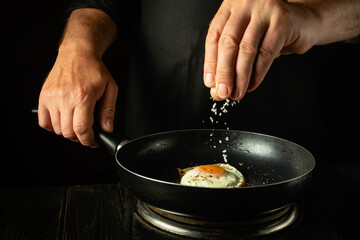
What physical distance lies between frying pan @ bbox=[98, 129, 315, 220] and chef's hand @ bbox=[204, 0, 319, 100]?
32 centimetres

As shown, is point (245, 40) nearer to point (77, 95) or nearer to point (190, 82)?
point (77, 95)

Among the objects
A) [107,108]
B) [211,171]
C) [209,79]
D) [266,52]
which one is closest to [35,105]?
[107,108]

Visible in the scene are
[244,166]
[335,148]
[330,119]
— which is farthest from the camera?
[335,148]

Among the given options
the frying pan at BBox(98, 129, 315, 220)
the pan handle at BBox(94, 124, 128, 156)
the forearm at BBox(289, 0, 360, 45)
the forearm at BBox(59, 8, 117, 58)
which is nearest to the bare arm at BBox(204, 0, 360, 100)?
the forearm at BBox(289, 0, 360, 45)

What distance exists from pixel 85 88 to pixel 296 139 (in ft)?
4.18

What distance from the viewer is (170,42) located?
1862 mm

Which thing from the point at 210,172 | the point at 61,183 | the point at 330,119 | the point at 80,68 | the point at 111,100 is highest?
the point at 80,68

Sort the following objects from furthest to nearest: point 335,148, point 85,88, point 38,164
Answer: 1. point 38,164
2. point 335,148
3. point 85,88

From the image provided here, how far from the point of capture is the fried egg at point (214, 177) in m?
1.32

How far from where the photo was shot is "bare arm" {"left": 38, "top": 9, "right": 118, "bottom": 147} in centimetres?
130

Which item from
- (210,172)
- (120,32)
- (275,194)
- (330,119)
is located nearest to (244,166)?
(210,172)

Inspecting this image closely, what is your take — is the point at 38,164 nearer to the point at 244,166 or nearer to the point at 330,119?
the point at 244,166

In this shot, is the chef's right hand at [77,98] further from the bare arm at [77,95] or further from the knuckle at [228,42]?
the knuckle at [228,42]

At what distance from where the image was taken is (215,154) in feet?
5.14
